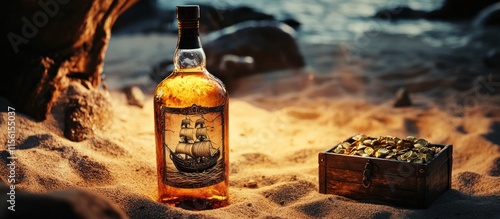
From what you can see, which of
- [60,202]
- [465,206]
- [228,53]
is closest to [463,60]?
[228,53]

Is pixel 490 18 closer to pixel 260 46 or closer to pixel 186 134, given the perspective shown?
pixel 260 46

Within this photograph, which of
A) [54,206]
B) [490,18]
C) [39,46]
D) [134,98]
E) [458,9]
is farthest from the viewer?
[458,9]

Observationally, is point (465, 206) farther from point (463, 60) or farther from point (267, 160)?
point (463, 60)

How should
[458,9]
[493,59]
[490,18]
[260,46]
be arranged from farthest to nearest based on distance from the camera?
[458,9], [490,18], [260,46], [493,59]

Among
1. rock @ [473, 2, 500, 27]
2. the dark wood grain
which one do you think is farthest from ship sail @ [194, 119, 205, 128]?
rock @ [473, 2, 500, 27]

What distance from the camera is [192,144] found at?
3279 millimetres

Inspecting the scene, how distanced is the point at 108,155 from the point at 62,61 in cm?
81

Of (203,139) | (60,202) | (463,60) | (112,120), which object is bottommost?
(463,60)

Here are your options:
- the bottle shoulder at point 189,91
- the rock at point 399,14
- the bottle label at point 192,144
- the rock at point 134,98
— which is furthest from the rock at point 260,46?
the rock at point 399,14

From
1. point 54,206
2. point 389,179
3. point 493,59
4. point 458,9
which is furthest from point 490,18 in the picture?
point 54,206

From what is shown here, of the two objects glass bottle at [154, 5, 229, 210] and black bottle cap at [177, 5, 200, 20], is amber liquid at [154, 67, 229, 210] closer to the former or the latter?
glass bottle at [154, 5, 229, 210]

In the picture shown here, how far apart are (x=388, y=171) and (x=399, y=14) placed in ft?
36.6

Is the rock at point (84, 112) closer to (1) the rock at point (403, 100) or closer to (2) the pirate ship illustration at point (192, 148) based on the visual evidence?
(2) the pirate ship illustration at point (192, 148)

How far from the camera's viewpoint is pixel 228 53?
24.3ft
